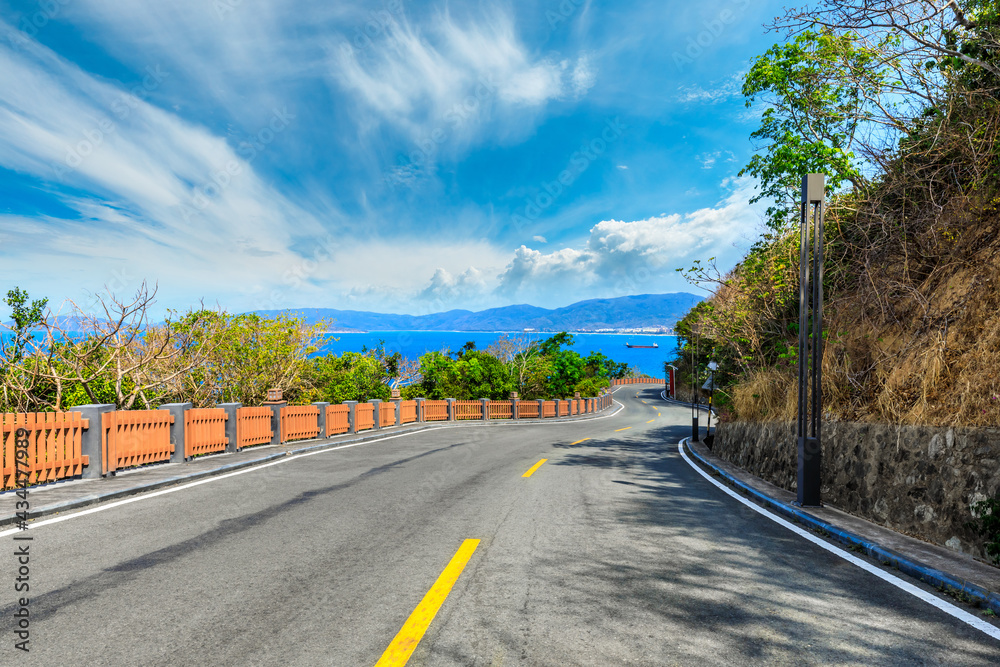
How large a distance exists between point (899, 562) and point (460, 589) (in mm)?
4078

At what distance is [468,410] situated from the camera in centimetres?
3194

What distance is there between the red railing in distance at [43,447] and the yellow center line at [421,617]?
6960mm

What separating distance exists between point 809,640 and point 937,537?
3.22m

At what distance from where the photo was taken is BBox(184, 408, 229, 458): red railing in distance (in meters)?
11.2

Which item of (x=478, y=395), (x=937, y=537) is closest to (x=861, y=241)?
(x=937, y=537)

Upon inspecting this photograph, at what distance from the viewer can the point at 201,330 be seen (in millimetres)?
19781

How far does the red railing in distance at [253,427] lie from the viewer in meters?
13.2

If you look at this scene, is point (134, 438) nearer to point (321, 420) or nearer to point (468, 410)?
point (321, 420)

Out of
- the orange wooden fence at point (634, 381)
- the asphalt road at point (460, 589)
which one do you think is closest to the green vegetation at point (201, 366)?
the asphalt road at point (460, 589)

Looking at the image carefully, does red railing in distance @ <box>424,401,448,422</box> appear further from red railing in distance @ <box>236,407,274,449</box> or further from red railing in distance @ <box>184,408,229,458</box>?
red railing in distance @ <box>184,408,229,458</box>

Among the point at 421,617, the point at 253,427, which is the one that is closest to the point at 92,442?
the point at 253,427

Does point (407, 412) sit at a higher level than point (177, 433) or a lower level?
lower

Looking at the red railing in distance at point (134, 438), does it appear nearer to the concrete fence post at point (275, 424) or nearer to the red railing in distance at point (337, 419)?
the concrete fence post at point (275, 424)

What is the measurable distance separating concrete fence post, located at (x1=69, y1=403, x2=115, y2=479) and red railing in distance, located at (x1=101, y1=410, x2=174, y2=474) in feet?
0.26
